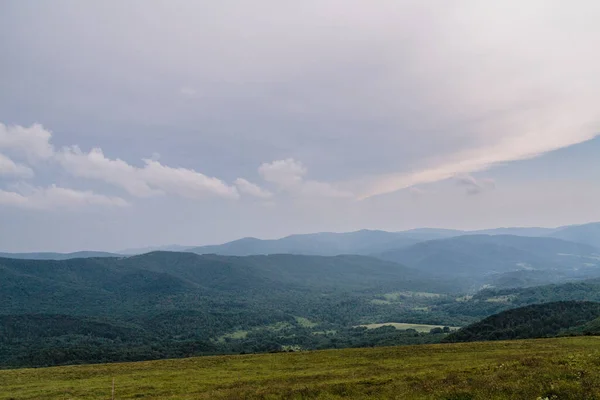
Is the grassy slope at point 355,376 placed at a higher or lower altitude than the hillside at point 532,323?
higher

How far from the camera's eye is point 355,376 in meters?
34.1

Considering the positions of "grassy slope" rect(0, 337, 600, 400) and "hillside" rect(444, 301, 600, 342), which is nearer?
"grassy slope" rect(0, 337, 600, 400)

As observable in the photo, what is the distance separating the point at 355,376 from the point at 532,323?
17293 centimetres

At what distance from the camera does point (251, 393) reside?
2978 cm

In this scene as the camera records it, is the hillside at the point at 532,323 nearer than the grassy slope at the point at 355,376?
No

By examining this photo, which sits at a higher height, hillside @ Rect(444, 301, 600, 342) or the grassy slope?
the grassy slope

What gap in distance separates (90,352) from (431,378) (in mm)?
176499

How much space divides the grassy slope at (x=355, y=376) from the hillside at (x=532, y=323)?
384 ft

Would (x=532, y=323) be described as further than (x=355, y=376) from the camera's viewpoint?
Yes

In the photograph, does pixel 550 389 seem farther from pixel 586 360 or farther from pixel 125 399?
pixel 125 399

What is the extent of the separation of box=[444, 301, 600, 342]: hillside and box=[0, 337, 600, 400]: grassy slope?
384ft

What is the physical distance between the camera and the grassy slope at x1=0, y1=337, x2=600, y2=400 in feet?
83.6

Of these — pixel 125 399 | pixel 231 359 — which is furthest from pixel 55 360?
pixel 125 399

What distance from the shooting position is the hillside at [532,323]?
15125 centimetres
